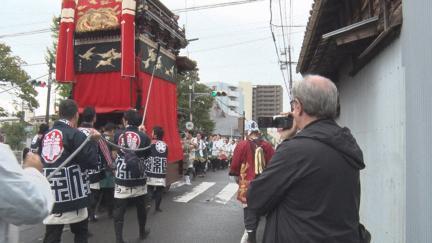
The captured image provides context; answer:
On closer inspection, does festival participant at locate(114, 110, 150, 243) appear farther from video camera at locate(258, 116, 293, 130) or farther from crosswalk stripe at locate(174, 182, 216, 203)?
crosswalk stripe at locate(174, 182, 216, 203)

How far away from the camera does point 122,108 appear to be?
10.8 m

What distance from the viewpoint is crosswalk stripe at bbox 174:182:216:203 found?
12.5 meters

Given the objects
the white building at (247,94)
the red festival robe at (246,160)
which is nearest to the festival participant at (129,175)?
the red festival robe at (246,160)

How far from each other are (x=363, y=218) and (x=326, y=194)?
490cm

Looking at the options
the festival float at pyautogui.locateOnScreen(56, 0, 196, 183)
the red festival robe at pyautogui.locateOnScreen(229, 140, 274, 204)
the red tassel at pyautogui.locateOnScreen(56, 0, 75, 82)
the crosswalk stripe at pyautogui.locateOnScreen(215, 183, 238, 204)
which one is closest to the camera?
the red festival robe at pyautogui.locateOnScreen(229, 140, 274, 204)

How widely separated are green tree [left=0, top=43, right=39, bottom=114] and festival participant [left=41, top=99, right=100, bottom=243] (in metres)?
37.1

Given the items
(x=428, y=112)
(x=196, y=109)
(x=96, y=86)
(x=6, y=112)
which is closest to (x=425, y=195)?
(x=428, y=112)

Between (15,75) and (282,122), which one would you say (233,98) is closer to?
(15,75)

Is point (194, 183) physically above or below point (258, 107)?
below

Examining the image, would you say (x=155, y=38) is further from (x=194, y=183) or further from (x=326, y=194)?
(x=326, y=194)

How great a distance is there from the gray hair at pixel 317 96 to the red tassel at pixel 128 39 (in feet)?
26.4

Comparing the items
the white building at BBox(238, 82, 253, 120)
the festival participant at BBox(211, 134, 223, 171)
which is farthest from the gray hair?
the white building at BBox(238, 82, 253, 120)

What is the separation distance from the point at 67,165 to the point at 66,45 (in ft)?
21.7

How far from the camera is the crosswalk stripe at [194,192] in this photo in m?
12.5
